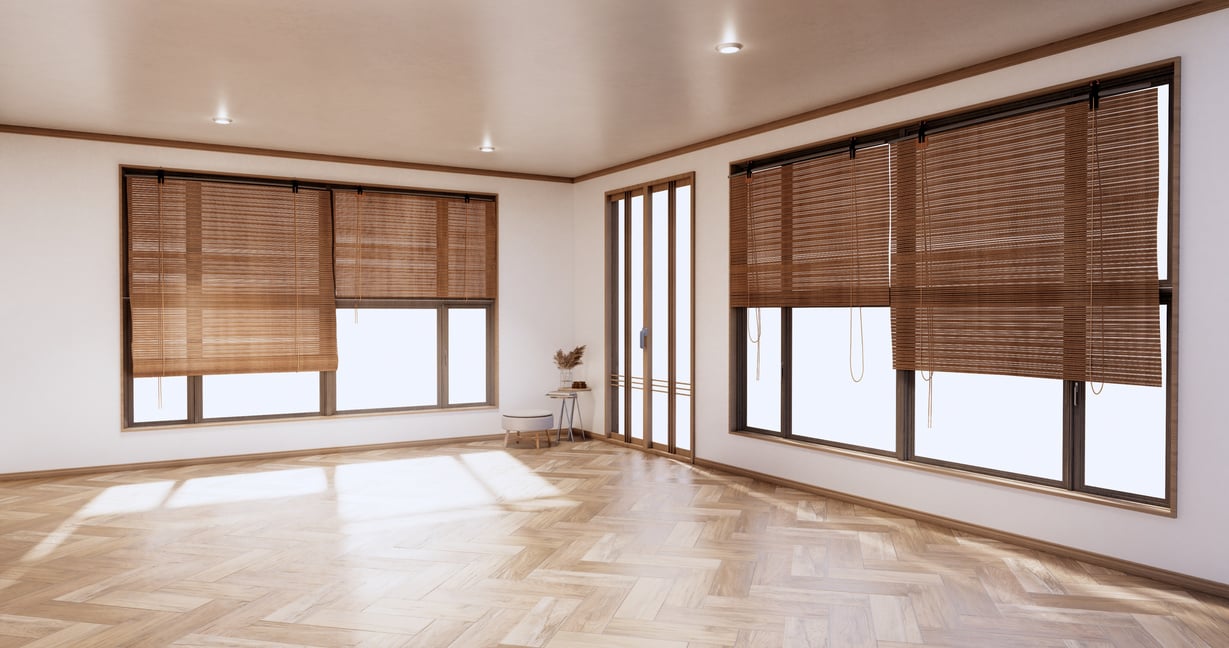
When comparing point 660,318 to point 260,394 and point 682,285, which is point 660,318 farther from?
point 260,394

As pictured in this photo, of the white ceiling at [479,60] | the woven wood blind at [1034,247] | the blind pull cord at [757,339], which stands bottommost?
the blind pull cord at [757,339]

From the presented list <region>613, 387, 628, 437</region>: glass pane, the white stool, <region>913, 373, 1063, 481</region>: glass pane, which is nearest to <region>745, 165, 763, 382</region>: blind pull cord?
<region>913, 373, 1063, 481</region>: glass pane

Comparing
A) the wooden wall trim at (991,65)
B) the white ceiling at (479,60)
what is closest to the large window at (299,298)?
the white ceiling at (479,60)

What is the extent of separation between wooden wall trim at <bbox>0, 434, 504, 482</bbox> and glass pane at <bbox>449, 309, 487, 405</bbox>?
1.38ft

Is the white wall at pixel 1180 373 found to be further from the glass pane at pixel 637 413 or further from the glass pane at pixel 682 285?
the glass pane at pixel 637 413

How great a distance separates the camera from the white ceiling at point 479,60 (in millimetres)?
3670

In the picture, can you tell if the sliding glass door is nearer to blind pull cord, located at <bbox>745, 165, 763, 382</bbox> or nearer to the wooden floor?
blind pull cord, located at <bbox>745, 165, 763, 382</bbox>

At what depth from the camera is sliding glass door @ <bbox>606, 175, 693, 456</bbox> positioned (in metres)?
6.88

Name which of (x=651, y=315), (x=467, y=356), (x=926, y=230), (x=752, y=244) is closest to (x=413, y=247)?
(x=467, y=356)

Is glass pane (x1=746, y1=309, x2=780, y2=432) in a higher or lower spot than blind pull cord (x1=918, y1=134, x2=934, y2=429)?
lower

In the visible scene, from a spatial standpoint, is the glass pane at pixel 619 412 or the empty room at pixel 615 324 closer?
the empty room at pixel 615 324

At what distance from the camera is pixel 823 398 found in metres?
5.60

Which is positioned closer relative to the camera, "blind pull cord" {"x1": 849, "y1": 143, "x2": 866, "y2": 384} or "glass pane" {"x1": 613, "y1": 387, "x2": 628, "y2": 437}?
"blind pull cord" {"x1": 849, "y1": 143, "x2": 866, "y2": 384}

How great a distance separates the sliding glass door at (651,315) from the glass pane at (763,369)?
62 cm
